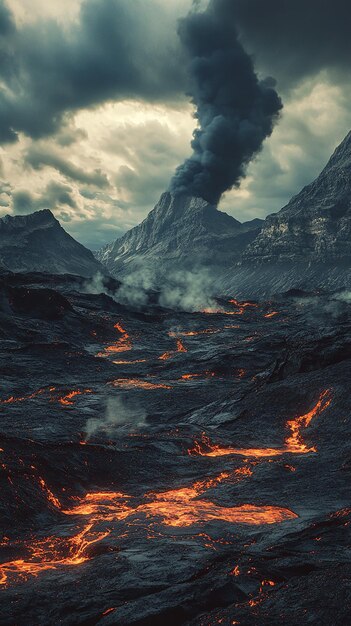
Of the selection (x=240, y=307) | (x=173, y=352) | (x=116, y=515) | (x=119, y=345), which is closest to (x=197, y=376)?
(x=173, y=352)

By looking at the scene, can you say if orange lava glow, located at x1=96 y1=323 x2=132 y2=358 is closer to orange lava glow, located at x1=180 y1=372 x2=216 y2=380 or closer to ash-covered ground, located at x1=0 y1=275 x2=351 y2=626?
ash-covered ground, located at x1=0 y1=275 x2=351 y2=626

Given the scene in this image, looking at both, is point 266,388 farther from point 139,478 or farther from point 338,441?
point 139,478

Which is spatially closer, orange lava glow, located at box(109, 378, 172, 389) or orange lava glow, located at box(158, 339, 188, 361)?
orange lava glow, located at box(109, 378, 172, 389)

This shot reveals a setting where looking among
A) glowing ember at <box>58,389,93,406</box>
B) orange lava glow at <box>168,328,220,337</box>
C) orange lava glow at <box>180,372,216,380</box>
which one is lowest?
glowing ember at <box>58,389,93,406</box>

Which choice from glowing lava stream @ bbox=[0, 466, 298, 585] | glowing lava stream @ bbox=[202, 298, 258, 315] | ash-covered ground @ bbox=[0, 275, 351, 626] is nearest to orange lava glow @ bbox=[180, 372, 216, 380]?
ash-covered ground @ bbox=[0, 275, 351, 626]

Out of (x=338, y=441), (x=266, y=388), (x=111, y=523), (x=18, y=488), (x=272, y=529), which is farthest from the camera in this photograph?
(x=266, y=388)

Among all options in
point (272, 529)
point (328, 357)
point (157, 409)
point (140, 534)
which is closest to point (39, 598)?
point (140, 534)
